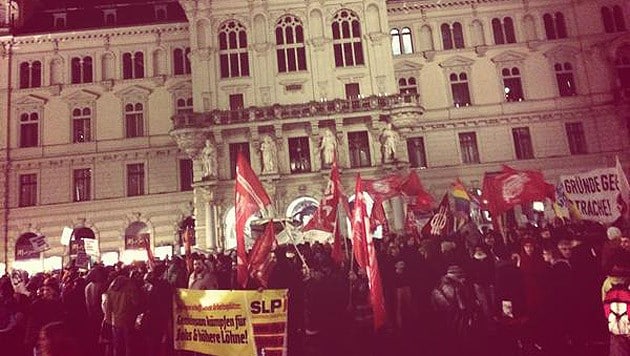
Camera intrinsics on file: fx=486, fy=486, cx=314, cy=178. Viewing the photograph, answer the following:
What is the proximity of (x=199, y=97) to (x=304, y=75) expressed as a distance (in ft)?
25.4

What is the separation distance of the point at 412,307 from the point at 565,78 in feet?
113

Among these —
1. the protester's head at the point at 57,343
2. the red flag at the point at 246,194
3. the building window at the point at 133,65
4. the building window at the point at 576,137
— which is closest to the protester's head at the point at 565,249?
the red flag at the point at 246,194

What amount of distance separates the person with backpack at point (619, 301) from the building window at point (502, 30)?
1402 inches

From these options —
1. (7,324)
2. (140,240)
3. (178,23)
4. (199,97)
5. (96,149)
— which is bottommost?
(7,324)

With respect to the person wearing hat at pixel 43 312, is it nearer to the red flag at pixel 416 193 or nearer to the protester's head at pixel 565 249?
the protester's head at pixel 565 249

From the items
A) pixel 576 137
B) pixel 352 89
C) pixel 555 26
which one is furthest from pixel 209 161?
pixel 555 26

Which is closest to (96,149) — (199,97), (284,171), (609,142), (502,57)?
(199,97)

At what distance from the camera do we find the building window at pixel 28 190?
3691cm

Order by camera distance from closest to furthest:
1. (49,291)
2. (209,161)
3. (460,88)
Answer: (49,291)
(209,161)
(460,88)

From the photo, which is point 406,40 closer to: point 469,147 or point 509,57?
point 509,57

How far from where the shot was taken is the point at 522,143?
1475 inches

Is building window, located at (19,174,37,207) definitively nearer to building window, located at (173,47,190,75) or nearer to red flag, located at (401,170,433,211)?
building window, located at (173,47,190,75)

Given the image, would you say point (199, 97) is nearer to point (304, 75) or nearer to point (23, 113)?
point (304, 75)

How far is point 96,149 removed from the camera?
123 feet
